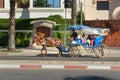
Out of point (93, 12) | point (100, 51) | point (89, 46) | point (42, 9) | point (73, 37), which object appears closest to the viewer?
point (100, 51)

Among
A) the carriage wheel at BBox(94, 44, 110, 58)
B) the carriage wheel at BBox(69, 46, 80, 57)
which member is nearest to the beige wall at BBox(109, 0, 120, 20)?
the carriage wheel at BBox(94, 44, 110, 58)

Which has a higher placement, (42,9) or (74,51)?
(42,9)

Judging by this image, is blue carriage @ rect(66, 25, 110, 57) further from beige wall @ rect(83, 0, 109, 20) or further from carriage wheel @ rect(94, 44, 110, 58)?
beige wall @ rect(83, 0, 109, 20)

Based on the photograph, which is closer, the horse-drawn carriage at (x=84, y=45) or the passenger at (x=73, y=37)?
the horse-drawn carriage at (x=84, y=45)

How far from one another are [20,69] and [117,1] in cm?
3572

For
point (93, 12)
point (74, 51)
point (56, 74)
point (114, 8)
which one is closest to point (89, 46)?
point (74, 51)

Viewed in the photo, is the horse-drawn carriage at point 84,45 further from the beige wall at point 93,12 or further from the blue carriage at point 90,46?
the beige wall at point 93,12

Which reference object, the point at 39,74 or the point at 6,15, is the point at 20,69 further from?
the point at 6,15

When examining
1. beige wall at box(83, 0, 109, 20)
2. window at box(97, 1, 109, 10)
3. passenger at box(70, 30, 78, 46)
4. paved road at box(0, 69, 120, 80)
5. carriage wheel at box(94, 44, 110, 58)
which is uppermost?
window at box(97, 1, 109, 10)

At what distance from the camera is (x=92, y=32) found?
93.5ft

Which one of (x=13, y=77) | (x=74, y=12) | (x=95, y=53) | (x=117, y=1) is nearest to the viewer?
(x=13, y=77)

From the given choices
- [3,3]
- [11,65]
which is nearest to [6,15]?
[3,3]

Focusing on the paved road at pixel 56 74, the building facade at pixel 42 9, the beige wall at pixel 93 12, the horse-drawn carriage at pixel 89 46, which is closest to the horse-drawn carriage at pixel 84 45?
the horse-drawn carriage at pixel 89 46

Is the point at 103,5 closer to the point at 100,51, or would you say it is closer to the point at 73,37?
the point at 73,37
